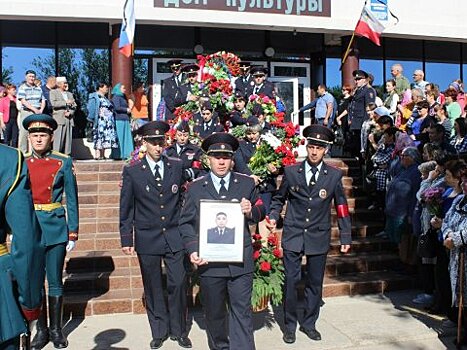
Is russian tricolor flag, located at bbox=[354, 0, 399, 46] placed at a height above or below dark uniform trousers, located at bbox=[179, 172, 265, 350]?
above

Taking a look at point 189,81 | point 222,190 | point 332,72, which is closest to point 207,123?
point 189,81

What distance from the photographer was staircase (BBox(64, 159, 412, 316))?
655 cm

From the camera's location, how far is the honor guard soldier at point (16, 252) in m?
2.83

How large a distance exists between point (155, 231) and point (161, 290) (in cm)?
59

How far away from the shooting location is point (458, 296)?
5.26 meters

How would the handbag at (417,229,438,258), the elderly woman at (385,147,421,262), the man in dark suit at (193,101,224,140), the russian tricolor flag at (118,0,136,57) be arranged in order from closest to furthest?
the handbag at (417,229,438,258) → the elderly woman at (385,147,421,262) → the man in dark suit at (193,101,224,140) → the russian tricolor flag at (118,0,136,57)

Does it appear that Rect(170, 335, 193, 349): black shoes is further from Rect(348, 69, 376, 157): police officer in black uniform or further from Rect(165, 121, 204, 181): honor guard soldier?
Rect(348, 69, 376, 157): police officer in black uniform

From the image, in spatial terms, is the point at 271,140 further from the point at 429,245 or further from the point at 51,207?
the point at 51,207

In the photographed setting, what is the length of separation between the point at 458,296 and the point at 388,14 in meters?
10.8

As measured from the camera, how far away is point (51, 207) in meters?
5.36

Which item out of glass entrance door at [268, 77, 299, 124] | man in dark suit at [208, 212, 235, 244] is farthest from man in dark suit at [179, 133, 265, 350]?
glass entrance door at [268, 77, 299, 124]

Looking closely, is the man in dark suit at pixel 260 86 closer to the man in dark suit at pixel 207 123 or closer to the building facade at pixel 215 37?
the man in dark suit at pixel 207 123

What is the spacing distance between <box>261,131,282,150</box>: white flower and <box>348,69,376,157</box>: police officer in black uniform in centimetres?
405

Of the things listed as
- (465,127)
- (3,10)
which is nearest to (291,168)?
(465,127)
